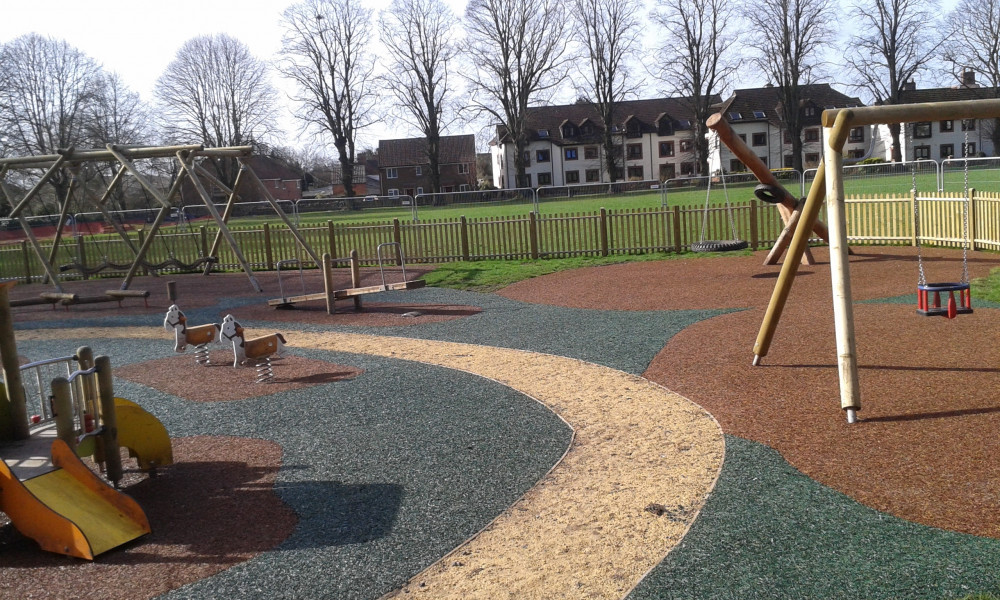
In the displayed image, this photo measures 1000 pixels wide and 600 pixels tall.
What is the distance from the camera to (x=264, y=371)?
1070cm

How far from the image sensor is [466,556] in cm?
493

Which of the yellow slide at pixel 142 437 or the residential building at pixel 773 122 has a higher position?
the residential building at pixel 773 122

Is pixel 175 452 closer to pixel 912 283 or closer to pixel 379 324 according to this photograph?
pixel 379 324

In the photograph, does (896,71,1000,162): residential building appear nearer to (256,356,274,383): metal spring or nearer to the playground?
the playground

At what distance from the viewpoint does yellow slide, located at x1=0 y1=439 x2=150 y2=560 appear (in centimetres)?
523

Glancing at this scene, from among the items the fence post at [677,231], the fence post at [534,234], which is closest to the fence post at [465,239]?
the fence post at [534,234]

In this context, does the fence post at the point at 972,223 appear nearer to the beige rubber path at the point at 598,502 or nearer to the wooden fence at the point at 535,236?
the wooden fence at the point at 535,236

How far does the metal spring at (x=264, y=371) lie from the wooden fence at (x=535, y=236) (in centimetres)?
1089

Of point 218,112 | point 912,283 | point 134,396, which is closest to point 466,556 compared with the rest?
point 134,396

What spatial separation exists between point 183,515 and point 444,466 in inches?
80.2

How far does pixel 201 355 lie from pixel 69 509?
6584mm

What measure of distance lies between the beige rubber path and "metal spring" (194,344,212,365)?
4.90 metres

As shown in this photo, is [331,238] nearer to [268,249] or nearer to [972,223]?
[268,249]

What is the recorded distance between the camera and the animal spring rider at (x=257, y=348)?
10.4 m
